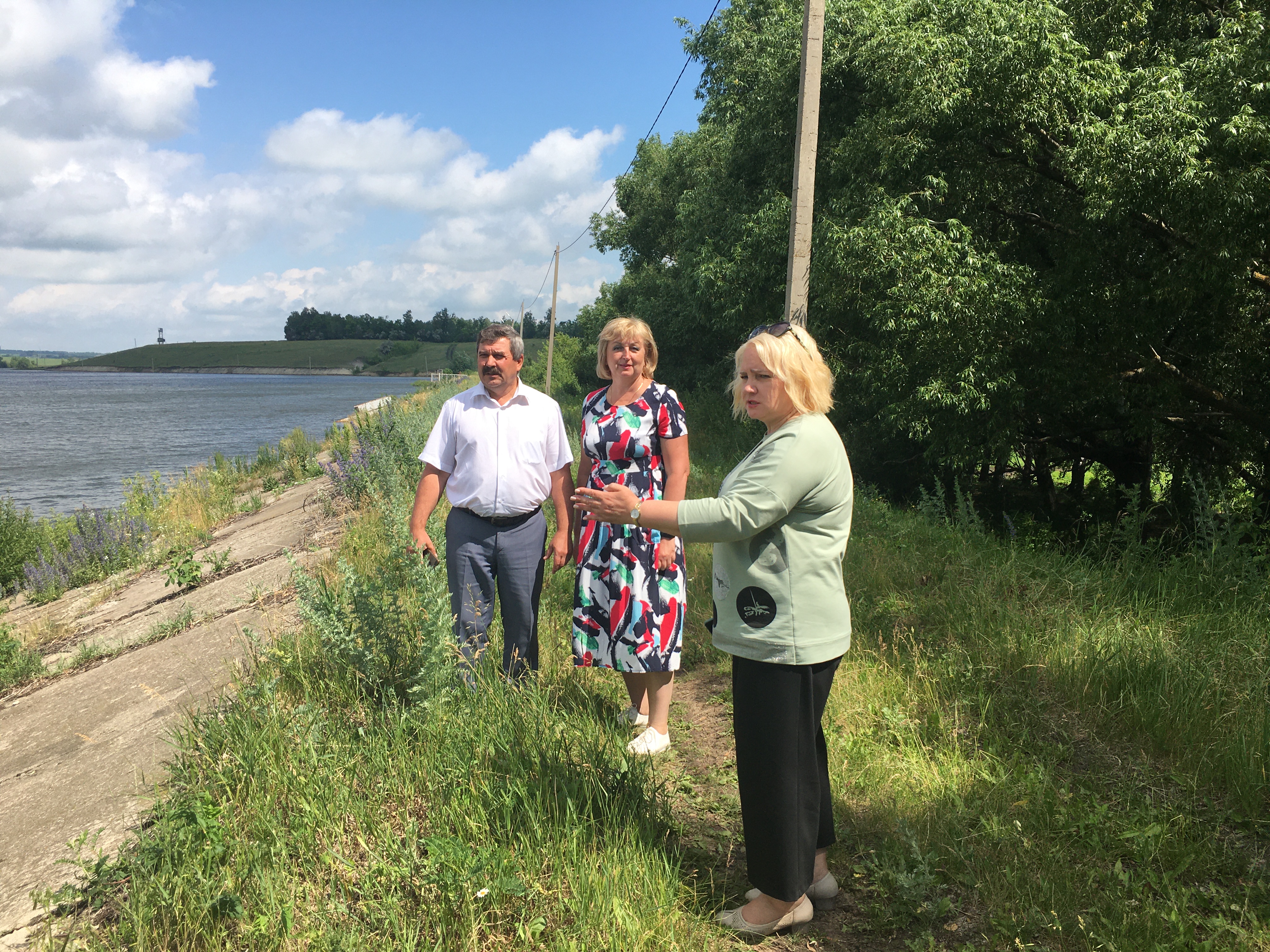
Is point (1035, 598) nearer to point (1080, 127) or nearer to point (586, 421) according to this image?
point (586, 421)

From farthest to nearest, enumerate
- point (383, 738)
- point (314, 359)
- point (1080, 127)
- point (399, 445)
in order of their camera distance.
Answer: point (314, 359) → point (399, 445) → point (1080, 127) → point (383, 738)

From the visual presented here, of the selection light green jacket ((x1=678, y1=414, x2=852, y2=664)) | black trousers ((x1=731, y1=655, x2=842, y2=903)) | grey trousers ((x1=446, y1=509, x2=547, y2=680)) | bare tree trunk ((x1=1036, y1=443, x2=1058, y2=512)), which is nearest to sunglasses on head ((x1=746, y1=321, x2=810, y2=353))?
light green jacket ((x1=678, y1=414, x2=852, y2=664))

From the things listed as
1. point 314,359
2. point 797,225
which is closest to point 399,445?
point 797,225

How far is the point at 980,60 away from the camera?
10125 mm

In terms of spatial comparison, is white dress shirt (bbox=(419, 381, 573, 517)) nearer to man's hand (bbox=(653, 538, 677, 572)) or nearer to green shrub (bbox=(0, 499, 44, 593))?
man's hand (bbox=(653, 538, 677, 572))

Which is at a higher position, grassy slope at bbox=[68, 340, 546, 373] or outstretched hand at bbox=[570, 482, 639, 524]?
grassy slope at bbox=[68, 340, 546, 373]

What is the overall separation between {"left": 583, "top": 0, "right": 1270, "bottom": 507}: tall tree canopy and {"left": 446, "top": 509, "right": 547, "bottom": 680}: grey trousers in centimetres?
776

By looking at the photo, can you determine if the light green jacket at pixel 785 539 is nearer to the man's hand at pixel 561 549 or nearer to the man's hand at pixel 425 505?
the man's hand at pixel 561 549

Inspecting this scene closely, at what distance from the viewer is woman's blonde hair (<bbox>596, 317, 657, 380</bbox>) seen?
3590 mm

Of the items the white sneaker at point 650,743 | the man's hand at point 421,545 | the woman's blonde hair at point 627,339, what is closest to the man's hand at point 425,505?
the man's hand at point 421,545

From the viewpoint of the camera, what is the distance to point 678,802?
11.5 feet

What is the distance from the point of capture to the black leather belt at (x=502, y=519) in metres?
3.81

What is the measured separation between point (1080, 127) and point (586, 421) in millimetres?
8787

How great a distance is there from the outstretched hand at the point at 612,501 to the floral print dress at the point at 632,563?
3.83 feet
